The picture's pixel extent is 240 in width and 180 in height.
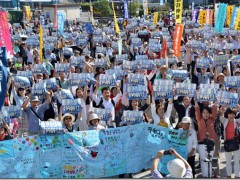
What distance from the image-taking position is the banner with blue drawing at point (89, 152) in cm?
906

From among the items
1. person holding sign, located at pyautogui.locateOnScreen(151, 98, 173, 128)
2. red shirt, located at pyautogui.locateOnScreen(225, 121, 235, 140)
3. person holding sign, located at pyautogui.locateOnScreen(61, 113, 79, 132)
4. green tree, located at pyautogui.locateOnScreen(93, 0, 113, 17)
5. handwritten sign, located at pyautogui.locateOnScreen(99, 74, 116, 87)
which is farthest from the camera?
green tree, located at pyautogui.locateOnScreen(93, 0, 113, 17)

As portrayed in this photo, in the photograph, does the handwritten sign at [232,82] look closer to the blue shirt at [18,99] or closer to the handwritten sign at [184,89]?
the handwritten sign at [184,89]

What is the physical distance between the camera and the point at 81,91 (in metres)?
11.5

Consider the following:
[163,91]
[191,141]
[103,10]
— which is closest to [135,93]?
[163,91]

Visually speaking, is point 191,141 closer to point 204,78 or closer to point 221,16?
point 204,78

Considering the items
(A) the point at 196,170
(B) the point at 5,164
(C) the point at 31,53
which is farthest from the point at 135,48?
(B) the point at 5,164

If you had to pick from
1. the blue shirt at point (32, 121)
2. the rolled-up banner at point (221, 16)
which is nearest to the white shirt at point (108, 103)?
the blue shirt at point (32, 121)

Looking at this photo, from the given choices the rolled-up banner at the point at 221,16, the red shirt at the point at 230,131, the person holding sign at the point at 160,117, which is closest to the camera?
the red shirt at the point at 230,131

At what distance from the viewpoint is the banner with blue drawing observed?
29.7 feet

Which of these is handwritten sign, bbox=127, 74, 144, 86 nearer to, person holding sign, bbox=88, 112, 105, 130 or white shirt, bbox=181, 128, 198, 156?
person holding sign, bbox=88, 112, 105, 130

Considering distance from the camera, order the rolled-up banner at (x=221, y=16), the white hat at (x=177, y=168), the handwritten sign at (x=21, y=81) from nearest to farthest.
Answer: the white hat at (x=177, y=168), the handwritten sign at (x=21, y=81), the rolled-up banner at (x=221, y=16)

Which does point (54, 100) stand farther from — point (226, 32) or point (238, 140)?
point (226, 32)

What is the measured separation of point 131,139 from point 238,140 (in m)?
1.74

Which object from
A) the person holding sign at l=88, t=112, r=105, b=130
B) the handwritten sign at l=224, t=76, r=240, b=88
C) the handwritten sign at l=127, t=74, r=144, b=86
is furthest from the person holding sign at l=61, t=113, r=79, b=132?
the handwritten sign at l=224, t=76, r=240, b=88
